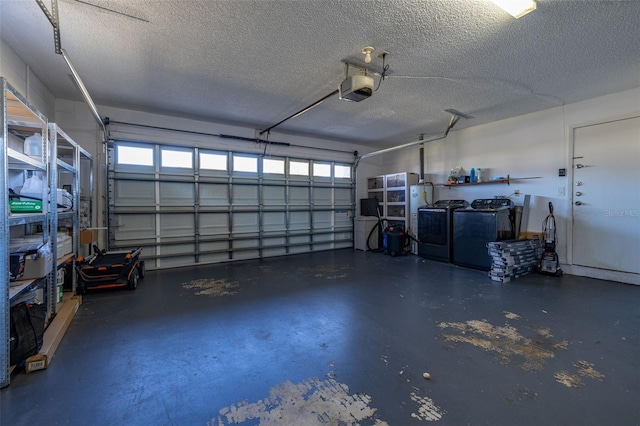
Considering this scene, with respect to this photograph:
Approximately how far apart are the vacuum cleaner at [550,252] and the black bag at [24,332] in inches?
257

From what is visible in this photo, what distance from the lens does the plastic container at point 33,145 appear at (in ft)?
9.40

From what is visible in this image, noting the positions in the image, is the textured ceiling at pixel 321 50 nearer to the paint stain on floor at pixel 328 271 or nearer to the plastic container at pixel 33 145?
the plastic container at pixel 33 145

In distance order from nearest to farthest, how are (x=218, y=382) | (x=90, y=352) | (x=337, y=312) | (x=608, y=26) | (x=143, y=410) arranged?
(x=143, y=410) → (x=218, y=382) → (x=90, y=352) → (x=608, y=26) → (x=337, y=312)

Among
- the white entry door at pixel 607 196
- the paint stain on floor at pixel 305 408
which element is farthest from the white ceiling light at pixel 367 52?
the white entry door at pixel 607 196

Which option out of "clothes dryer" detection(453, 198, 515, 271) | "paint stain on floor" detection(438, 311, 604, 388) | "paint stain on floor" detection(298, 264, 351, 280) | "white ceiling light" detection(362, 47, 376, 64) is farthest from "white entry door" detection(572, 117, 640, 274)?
"white ceiling light" detection(362, 47, 376, 64)

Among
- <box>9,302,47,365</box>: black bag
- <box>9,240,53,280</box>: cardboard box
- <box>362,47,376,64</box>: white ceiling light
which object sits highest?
<box>362,47,376,64</box>: white ceiling light

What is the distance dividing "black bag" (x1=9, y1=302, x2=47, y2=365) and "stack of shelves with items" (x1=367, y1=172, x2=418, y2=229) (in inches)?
252

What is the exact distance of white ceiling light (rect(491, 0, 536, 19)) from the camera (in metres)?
2.22

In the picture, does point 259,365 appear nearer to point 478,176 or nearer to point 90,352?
point 90,352

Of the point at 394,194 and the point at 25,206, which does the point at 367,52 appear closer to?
the point at 25,206

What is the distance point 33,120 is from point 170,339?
8.05ft

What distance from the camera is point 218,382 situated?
5.99 feet

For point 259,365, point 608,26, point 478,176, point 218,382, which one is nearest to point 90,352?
point 218,382

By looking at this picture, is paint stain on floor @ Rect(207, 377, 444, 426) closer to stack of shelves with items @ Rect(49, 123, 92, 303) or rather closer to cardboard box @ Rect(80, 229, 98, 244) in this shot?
stack of shelves with items @ Rect(49, 123, 92, 303)
